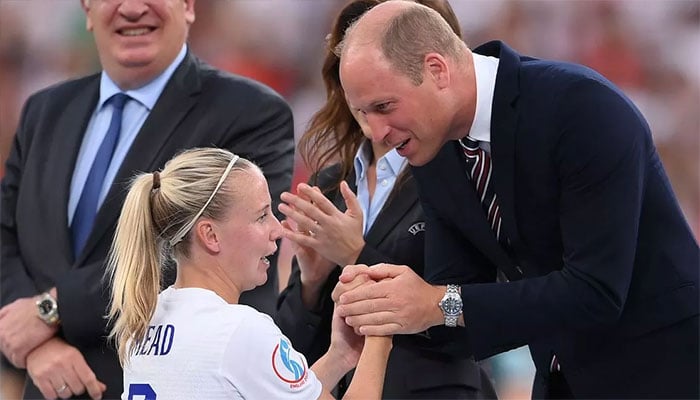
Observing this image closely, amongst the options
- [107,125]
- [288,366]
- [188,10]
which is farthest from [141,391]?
[188,10]

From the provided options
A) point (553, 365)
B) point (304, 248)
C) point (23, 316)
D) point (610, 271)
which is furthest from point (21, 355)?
point (610, 271)

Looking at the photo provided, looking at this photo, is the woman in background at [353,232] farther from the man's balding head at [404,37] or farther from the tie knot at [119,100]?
the tie knot at [119,100]

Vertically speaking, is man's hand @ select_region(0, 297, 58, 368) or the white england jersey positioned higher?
the white england jersey

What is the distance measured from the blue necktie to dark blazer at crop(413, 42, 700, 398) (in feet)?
4.05

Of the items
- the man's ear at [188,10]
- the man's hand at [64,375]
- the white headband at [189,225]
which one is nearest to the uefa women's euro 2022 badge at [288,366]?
the white headband at [189,225]

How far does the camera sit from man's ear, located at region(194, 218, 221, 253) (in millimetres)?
2633

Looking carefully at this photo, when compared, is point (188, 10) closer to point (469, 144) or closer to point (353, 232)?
point (353, 232)

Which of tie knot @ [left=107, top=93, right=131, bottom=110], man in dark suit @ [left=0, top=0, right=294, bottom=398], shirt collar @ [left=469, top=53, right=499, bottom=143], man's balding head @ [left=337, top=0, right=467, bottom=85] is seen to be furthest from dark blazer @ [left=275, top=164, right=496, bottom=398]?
tie knot @ [left=107, top=93, right=131, bottom=110]

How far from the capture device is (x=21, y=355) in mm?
3537

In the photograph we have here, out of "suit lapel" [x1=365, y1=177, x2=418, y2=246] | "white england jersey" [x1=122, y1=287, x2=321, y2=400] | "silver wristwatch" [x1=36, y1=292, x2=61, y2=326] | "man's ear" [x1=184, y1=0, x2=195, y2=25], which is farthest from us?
"man's ear" [x1=184, y1=0, x2=195, y2=25]

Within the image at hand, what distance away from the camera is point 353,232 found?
312cm

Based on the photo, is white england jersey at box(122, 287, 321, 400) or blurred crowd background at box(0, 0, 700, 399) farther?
blurred crowd background at box(0, 0, 700, 399)

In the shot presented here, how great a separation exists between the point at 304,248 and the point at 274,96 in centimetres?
69

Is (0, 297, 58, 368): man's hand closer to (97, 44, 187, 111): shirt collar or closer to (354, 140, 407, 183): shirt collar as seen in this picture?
(97, 44, 187, 111): shirt collar
